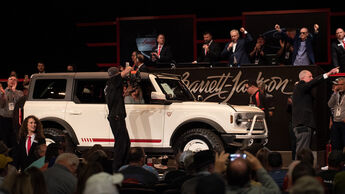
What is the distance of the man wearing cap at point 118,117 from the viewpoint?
1363cm

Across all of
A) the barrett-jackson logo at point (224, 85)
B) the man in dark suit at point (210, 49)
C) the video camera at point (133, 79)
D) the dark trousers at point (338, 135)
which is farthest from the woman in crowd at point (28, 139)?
the dark trousers at point (338, 135)

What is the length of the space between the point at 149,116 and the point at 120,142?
109 centimetres

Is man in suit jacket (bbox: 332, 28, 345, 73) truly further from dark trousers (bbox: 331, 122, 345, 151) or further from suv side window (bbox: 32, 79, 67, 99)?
suv side window (bbox: 32, 79, 67, 99)

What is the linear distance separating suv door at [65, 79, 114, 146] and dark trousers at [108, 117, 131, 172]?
3.20ft

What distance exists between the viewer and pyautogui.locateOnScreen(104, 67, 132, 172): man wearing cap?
13.6 m

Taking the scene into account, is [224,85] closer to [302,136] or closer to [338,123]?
[338,123]

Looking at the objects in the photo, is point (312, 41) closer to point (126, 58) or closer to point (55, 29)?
point (126, 58)

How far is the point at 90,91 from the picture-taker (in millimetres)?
15070

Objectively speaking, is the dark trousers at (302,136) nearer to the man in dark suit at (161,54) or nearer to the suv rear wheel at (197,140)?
the suv rear wheel at (197,140)

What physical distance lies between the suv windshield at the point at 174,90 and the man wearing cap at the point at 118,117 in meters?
1.28

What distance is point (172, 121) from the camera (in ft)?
47.3

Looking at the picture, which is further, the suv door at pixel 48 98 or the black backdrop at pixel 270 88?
the black backdrop at pixel 270 88

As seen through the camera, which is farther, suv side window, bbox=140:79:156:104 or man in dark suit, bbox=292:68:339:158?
suv side window, bbox=140:79:156:104

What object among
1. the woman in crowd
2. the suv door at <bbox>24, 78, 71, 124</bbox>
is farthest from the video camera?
the woman in crowd
